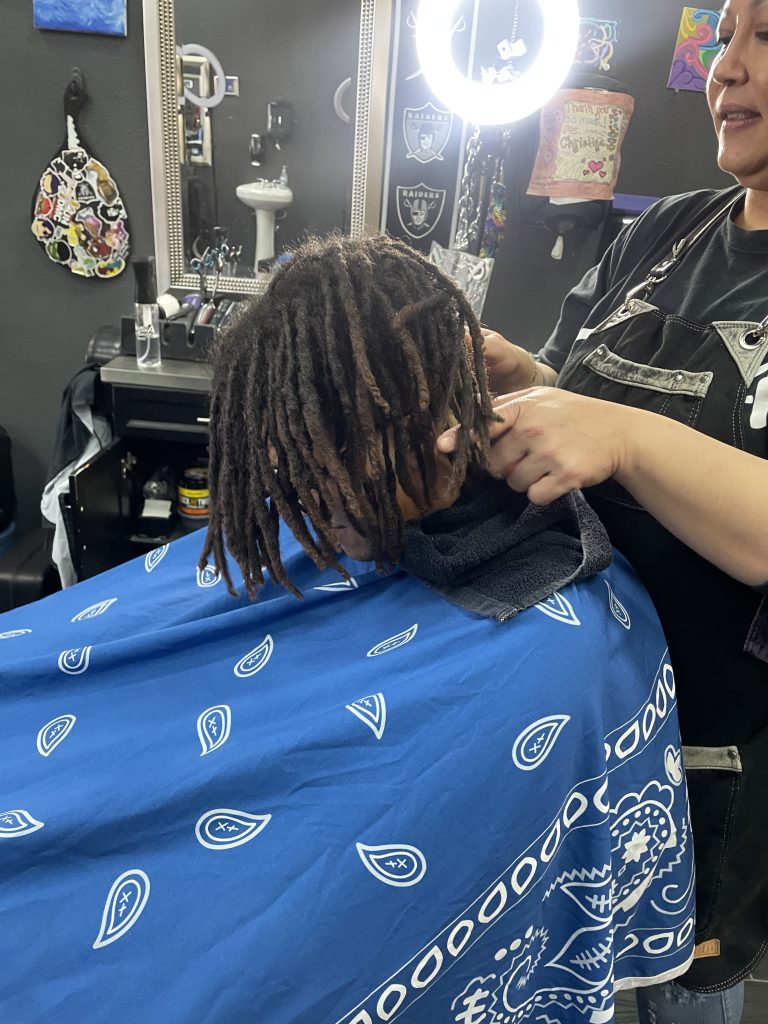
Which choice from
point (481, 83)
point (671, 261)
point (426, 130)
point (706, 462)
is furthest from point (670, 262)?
point (426, 130)

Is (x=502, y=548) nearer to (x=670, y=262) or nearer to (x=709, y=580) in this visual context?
(x=709, y=580)

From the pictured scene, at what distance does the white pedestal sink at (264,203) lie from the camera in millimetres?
2180

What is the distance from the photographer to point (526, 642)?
Answer: 726 mm

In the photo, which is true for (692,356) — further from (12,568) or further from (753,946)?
(12,568)

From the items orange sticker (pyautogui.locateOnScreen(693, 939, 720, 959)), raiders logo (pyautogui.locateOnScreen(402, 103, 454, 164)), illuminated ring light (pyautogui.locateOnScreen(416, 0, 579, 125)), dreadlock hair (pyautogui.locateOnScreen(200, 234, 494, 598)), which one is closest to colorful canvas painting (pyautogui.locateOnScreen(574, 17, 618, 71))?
illuminated ring light (pyautogui.locateOnScreen(416, 0, 579, 125))

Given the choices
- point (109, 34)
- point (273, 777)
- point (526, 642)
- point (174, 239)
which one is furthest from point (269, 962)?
point (109, 34)

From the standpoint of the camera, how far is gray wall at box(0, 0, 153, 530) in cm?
213

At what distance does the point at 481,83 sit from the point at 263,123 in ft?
2.15

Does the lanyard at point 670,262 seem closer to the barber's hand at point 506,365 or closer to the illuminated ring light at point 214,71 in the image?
the barber's hand at point 506,365

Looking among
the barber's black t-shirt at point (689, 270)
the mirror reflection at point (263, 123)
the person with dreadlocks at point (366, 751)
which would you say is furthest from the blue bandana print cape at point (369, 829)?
the mirror reflection at point (263, 123)

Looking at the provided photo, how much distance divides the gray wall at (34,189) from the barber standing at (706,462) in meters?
1.79

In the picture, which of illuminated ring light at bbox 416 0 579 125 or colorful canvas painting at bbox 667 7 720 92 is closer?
illuminated ring light at bbox 416 0 579 125

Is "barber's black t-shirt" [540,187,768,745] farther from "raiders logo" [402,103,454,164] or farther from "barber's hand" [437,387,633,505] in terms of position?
"raiders logo" [402,103,454,164]

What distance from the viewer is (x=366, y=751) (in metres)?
0.71
